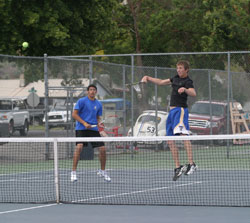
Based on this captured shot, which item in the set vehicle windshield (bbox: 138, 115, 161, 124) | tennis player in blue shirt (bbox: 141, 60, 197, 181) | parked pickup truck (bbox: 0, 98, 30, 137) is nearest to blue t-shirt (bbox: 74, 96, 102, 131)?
tennis player in blue shirt (bbox: 141, 60, 197, 181)

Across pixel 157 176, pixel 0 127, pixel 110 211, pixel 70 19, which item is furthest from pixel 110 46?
pixel 110 211

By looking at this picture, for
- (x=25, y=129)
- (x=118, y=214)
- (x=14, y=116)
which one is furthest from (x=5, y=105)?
(x=118, y=214)

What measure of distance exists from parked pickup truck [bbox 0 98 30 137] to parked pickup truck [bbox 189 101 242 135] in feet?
14.9

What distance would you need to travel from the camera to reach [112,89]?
16.2m

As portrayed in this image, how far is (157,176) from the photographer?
10664mm

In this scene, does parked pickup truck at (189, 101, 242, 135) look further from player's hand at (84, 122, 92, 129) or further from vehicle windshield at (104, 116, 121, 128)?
player's hand at (84, 122, 92, 129)

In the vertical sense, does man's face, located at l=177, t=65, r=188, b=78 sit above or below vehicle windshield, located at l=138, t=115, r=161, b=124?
above

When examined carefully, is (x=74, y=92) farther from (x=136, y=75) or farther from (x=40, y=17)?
(x=40, y=17)

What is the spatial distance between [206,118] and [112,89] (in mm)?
2627

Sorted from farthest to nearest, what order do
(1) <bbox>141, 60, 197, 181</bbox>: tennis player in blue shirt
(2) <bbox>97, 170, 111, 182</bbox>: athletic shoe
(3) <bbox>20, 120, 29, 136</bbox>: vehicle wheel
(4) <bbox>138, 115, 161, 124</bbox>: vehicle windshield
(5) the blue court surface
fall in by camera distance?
(4) <bbox>138, 115, 161, 124</bbox>: vehicle windshield, (3) <bbox>20, 120, 29, 136</bbox>: vehicle wheel, (2) <bbox>97, 170, 111, 182</bbox>: athletic shoe, (1) <bbox>141, 60, 197, 181</bbox>: tennis player in blue shirt, (5) the blue court surface

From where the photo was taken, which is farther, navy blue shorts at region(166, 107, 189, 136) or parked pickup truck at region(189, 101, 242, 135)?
parked pickup truck at region(189, 101, 242, 135)

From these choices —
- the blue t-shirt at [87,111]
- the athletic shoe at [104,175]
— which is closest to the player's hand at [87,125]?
the blue t-shirt at [87,111]

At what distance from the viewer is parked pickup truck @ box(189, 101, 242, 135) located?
54.7ft

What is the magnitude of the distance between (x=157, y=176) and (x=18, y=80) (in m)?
5.07
